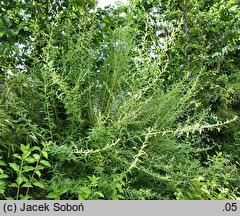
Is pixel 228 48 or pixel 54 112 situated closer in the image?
pixel 54 112

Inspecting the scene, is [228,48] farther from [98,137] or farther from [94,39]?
[98,137]

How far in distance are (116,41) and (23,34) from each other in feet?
2.77

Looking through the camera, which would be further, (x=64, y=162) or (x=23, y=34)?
(x=23, y=34)

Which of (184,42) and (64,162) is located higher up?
(184,42)

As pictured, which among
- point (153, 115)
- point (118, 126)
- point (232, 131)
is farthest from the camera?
point (232, 131)

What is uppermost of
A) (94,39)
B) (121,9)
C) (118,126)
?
(121,9)

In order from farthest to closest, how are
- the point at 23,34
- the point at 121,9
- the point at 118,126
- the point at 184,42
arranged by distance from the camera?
1. the point at 184,42
2. the point at 121,9
3. the point at 23,34
4. the point at 118,126

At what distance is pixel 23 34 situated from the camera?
2672 millimetres
